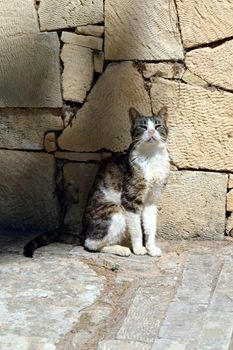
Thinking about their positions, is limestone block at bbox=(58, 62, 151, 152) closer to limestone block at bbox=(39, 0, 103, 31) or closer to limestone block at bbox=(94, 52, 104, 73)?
limestone block at bbox=(94, 52, 104, 73)

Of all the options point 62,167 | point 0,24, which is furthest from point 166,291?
point 0,24

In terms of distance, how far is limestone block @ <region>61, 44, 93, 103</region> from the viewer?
5363 mm

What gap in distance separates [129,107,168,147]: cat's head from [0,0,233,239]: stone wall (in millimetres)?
205

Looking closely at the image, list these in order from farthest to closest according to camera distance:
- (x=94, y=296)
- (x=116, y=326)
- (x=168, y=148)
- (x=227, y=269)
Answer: (x=168, y=148), (x=227, y=269), (x=94, y=296), (x=116, y=326)

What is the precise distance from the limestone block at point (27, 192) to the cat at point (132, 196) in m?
0.37

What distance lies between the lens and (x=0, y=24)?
5410mm

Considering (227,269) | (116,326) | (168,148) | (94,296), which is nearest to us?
(116,326)

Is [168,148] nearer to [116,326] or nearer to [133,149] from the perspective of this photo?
[133,149]

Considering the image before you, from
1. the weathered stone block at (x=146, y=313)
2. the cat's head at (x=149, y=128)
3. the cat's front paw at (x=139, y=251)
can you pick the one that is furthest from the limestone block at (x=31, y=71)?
the weathered stone block at (x=146, y=313)

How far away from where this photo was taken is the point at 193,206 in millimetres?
5453

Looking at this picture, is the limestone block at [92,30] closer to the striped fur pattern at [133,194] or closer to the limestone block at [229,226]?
the striped fur pattern at [133,194]

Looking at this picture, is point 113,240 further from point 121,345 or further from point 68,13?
point 68,13

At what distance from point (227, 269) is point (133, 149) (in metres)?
1.06

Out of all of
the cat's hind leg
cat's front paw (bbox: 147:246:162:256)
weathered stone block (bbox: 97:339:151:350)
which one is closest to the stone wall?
cat's front paw (bbox: 147:246:162:256)
